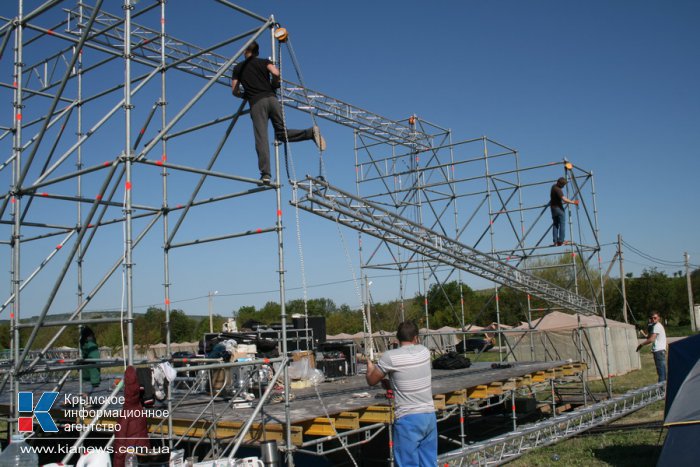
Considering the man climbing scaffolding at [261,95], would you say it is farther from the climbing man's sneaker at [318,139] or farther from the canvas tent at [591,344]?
the canvas tent at [591,344]

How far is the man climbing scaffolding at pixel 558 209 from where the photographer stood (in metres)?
16.9

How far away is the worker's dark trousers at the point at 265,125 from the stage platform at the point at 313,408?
293cm

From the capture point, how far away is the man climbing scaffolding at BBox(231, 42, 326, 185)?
841 cm

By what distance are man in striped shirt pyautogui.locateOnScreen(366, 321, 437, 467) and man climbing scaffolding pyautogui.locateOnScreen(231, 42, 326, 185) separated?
10.2 ft

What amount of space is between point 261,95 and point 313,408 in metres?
3.94

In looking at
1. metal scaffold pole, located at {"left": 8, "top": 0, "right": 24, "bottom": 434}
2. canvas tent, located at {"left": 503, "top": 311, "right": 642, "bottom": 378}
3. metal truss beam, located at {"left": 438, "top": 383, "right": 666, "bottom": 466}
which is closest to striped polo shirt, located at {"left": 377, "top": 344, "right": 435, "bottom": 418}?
metal truss beam, located at {"left": 438, "top": 383, "right": 666, "bottom": 466}

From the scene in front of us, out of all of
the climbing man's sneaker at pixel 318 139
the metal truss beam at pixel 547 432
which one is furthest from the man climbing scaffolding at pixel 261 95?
the metal truss beam at pixel 547 432

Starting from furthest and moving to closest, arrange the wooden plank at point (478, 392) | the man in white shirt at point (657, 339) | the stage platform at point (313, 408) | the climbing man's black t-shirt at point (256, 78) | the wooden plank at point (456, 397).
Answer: the man in white shirt at point (657, 339)
the wooden plank at point (478, 392)
the wooden plank at point (456, 397)
the climbing man's black t-shirt at point (256, 78)
the stage platform at point (313, 408)

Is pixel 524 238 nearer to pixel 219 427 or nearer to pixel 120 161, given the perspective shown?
pixel 219 427

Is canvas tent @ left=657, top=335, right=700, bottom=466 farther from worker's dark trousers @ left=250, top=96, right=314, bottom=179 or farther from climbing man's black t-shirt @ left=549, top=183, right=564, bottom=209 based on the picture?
climbing man's black t-shirt @ left=549, top=183, right=564, bottom=209

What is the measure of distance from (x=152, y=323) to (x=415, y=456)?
45794 millimetres

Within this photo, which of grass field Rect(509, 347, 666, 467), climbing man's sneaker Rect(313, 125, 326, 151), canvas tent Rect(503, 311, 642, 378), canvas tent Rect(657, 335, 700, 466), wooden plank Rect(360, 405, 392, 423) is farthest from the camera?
canvas tent Rect(503, 311, 642, 378)

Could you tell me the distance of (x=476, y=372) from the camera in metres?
13.7

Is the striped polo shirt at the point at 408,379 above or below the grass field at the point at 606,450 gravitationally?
above
